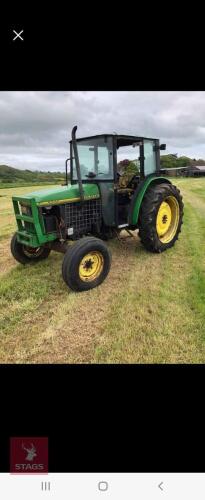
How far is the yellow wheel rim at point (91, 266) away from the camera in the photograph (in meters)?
4.91

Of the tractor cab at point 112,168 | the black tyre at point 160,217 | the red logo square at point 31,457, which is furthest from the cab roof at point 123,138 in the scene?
the red logo square at point 31,457

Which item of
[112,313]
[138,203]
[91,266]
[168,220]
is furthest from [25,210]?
[168,220]

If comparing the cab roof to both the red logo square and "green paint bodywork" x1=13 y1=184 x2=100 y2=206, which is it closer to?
"green paint bodywork" x1=13 y1=184 x2=100 y2=206

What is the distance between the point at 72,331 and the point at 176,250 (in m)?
3.57

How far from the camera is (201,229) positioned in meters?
8.61

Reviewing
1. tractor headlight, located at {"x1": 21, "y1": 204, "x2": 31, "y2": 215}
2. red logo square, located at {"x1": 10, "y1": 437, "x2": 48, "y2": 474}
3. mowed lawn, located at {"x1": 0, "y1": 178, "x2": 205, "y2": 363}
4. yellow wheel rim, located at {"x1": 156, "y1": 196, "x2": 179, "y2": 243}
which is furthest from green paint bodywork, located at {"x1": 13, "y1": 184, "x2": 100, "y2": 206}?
red logo square, located at {"x1": 10, "y1": 437, "x2": 48, "y2": 474}

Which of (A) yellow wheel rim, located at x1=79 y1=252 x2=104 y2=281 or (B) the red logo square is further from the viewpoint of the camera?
(A) yellow wheel rim, located at x1=79 y1=252 x2=104 y2=281

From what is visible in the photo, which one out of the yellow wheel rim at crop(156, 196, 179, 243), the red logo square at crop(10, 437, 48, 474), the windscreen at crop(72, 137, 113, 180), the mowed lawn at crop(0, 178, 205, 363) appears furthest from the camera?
the yellow wheel rim at crop(156, 196, 179, 243)

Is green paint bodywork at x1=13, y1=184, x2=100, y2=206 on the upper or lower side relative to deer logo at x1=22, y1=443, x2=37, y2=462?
upper

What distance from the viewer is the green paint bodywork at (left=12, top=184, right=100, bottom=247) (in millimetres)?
5062

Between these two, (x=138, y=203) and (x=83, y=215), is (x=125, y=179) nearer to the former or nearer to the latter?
(x=138, y=203)

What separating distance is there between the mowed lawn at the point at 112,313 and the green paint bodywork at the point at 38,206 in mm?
618

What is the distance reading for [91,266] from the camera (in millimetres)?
5055

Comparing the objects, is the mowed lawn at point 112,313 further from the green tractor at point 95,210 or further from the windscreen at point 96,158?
the windscreen at point 96,158
